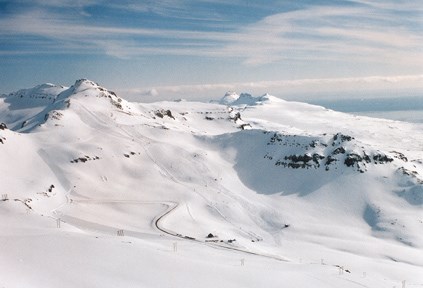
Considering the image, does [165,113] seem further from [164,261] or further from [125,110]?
[164,261]

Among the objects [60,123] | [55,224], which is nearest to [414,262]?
[55,224]

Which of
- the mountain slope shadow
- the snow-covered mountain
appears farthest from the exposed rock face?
the mountain slope shadow

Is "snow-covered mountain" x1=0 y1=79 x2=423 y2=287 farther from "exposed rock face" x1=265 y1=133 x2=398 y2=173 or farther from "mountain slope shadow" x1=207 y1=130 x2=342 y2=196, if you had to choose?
"mountain slope shadow" x1=207 y1=130 x2=342 y2=196

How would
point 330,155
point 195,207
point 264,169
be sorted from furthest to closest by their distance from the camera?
point 264,169, point 330,155, point 195,207

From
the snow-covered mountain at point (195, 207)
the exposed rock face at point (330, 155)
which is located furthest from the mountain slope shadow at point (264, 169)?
the exposed rock face at point (330, 155)

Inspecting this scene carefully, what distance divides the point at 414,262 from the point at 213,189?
4691cm

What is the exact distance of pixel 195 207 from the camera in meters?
96.6

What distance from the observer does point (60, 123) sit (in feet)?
421

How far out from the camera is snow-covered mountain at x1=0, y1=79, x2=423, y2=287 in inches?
1516

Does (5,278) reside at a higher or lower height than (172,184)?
higher

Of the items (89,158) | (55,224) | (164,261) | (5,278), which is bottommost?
(89,158)

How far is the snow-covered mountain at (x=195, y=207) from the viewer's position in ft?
126

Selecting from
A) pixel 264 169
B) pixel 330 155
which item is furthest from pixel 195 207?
pixel 330 155

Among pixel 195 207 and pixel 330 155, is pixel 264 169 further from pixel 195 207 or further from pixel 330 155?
pixel 195 207
